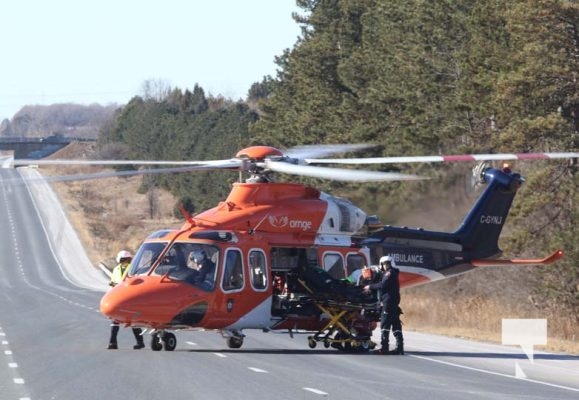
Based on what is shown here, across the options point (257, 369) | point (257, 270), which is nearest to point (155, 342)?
point (257, 270)

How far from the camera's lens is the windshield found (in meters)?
24.0

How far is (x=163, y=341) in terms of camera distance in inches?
987

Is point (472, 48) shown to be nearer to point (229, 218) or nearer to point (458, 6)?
point (458, 6)

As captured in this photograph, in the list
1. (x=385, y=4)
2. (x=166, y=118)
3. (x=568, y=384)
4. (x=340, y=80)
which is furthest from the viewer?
(x=166, y=118)

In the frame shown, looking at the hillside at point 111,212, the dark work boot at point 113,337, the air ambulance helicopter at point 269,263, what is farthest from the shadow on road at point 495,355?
the hillside at point 111,212

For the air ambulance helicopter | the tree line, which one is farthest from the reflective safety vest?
the tree line

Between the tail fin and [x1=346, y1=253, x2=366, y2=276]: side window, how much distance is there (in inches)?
114

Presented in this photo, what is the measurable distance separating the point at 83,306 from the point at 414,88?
1581cm

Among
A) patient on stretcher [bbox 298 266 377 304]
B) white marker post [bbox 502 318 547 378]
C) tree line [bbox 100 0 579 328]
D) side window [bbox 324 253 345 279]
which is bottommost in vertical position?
white marker post [bbox 502 318 547 378]

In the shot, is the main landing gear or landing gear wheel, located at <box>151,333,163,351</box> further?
the main landing gear

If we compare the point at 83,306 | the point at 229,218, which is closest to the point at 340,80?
the point at 83,306

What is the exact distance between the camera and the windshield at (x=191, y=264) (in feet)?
78.9

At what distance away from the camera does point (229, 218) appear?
25172 mm

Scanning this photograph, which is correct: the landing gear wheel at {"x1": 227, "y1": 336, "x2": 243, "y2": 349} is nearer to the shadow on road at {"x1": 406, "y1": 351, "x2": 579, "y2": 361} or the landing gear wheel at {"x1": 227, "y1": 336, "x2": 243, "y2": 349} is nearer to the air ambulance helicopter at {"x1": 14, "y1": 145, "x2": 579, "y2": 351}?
the air ambulance helicopter at {"x1": 14, "y1": 145, "x2": 579, "y2": 351}
